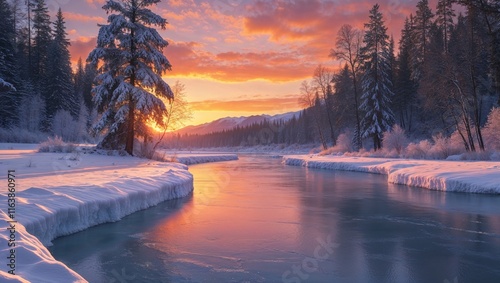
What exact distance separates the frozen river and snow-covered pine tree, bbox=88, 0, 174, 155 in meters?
10.2

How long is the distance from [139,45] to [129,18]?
6.29 ft

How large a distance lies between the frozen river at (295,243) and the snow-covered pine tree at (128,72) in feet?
33.5

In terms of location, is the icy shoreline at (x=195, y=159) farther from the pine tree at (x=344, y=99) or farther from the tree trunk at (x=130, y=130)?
the pine tree at (x=344, y=99)

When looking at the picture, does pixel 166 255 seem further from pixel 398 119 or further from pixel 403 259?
pixel 398 119

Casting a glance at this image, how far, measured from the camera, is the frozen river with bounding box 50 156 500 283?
5801 millimetres

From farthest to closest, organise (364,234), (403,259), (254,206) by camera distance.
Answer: (254,206) → (364,234) → (403,259)

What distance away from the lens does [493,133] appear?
24.4m

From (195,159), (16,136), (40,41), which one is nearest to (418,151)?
(195,159)

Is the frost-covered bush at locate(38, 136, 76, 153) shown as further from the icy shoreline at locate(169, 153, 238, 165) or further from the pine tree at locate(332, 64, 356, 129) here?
the pine tree at locate(332, 64, 356, 129)

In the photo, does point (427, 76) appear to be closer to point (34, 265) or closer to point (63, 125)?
point (34, 265)

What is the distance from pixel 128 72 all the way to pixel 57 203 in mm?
14520

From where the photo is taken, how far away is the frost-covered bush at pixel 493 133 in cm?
2371

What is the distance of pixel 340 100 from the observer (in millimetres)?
50594

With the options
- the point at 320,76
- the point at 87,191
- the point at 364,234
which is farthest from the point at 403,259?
the point at 320,76
